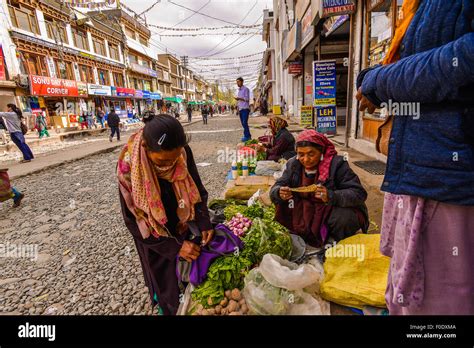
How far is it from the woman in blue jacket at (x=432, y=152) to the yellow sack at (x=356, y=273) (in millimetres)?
631

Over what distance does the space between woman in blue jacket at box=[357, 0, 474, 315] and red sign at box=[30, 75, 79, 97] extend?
22.6 meters

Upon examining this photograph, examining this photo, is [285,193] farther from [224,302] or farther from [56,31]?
[56,31]

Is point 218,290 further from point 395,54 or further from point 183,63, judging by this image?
point 183,63

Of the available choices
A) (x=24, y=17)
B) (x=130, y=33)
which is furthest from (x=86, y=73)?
(x=130, y=33)

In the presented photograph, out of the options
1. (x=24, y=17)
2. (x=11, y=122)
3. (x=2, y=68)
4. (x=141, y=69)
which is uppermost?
(x=24, y=17)

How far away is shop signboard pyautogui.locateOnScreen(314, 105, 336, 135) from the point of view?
29.7ft

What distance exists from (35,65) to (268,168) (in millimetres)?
22776

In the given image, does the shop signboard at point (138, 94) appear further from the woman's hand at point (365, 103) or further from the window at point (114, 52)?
the woman's hand at point (365, 103)

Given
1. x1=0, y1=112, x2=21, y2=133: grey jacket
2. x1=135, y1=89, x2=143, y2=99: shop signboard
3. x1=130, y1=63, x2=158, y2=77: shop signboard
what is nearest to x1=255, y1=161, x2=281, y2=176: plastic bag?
x1=0, y1=112, x2=21, y2=133: grey jacket

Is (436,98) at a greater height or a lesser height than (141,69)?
lesser

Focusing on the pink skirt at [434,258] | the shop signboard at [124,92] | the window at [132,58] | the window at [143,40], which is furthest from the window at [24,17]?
the pink skirt at [434,258]

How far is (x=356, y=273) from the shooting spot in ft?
6.60

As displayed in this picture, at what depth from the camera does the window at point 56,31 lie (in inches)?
832
